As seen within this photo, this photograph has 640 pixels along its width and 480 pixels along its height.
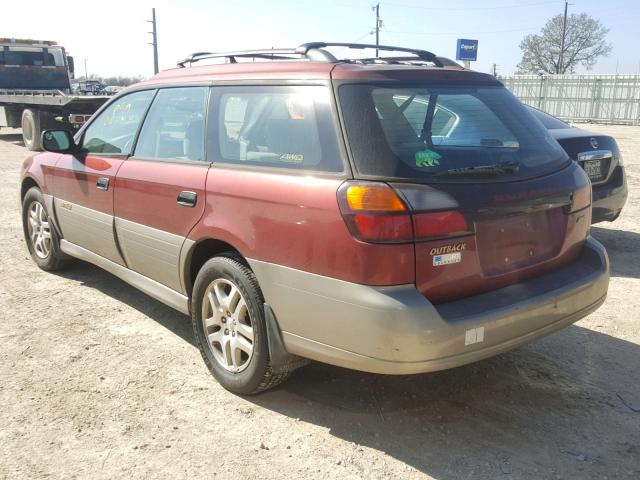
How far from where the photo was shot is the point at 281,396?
3.37 m

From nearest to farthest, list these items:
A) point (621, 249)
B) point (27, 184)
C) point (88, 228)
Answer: point (88, 228), point (27, 184), point (621, 249)

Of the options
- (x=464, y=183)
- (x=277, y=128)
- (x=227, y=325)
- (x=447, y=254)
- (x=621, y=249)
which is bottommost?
(x=621, y=249)

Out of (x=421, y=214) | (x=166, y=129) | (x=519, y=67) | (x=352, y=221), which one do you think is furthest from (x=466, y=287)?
(x=519, y=67)

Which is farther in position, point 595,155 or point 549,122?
point 549,122

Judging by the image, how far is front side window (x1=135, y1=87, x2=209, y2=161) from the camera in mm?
3627

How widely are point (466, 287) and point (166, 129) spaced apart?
7.39ft

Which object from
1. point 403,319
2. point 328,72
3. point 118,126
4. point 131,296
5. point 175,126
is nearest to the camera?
point 403,319

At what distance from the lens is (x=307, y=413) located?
320cm

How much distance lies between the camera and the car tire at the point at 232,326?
3.09 meters

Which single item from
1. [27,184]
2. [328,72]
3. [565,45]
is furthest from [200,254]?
[565,45]

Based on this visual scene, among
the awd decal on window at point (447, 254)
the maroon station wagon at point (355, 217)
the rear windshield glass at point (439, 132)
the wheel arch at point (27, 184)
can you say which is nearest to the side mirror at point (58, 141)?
the wheel arch at point (27, 184)

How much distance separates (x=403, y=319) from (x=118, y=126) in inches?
115

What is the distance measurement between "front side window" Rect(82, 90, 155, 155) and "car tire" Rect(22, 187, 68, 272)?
963mm

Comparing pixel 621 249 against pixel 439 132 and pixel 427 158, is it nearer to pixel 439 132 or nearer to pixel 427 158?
pixel 439 132
